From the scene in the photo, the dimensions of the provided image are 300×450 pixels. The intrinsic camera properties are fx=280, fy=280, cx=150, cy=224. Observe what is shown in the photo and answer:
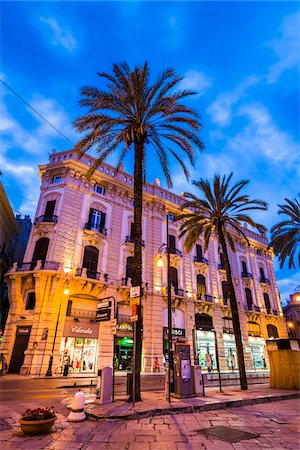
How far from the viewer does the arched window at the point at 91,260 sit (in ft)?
80.1

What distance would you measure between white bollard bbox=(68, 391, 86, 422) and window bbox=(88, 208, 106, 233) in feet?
63.9

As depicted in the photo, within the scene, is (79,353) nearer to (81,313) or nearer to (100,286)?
(81,313)

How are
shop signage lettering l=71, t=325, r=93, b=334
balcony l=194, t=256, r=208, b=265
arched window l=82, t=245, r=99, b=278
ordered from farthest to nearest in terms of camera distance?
balcony l=194, t=256, r=208, b=265 → arched window l=82, t=245, r=99, b=278 → shop signage lettering l=71, t=325, r=93, b=334

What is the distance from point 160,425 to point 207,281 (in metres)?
27.2

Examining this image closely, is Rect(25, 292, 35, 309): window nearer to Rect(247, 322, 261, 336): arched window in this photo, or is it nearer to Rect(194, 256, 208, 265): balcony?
Rect(194, 256, 208, 265): balcony

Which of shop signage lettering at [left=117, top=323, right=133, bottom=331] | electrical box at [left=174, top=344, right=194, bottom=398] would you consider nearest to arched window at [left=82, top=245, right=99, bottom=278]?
shop signage lettering at [left=117, top=323, right=133, bottom=331]

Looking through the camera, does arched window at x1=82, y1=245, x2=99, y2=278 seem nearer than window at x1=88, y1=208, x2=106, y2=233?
Yes

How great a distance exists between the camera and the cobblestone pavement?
5.07 meters

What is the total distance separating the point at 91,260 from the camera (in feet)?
82.8

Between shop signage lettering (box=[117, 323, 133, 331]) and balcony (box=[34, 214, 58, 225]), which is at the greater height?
balcony (box=[34, 214, 58, 225])

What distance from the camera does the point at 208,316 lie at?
3114 cm

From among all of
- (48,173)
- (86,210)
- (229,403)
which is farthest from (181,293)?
(229,403)

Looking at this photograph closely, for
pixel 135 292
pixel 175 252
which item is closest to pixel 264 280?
pixel 175 252

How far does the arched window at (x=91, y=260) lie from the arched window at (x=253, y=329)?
22.3 metres
